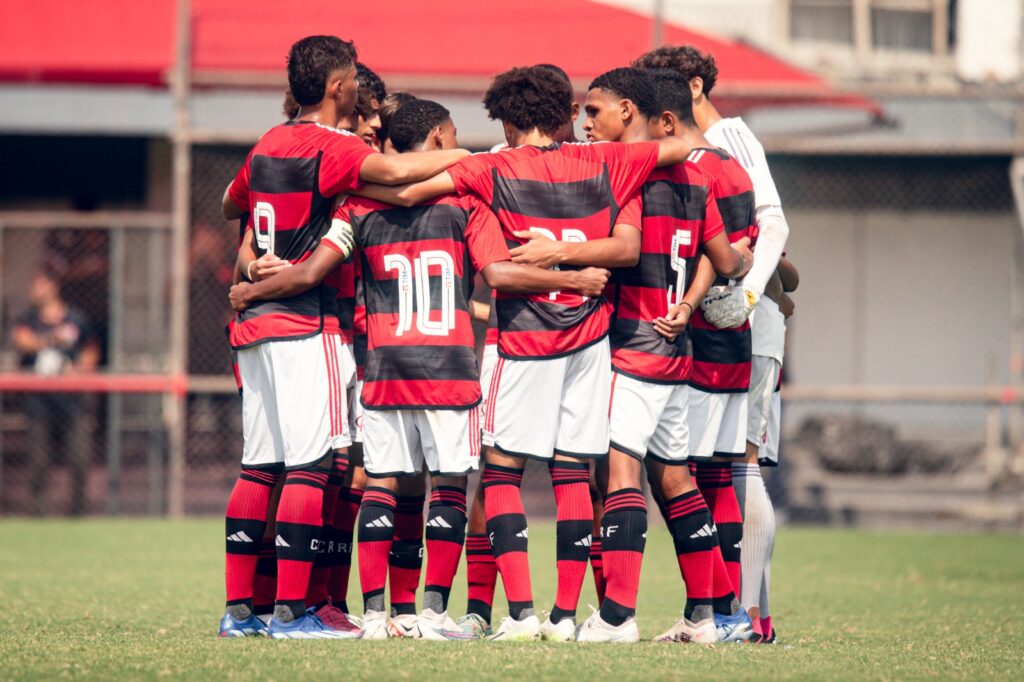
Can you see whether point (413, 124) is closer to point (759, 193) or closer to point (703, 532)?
point (759, 193)

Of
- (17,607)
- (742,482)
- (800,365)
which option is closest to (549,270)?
(742,482)

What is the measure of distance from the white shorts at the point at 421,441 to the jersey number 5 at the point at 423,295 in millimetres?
300

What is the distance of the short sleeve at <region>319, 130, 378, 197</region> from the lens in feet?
16.0

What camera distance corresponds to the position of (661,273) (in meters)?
5.03

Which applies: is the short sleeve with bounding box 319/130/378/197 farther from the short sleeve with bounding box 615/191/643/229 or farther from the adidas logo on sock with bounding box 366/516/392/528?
the adidas logo on sock with bounding box 366/516/392/528

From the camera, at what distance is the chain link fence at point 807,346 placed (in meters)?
11.1

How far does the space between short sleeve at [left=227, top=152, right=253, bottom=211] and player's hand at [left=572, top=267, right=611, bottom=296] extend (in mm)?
1346

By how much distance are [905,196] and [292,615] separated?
11219 mm

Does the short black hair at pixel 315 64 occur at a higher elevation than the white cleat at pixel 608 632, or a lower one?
higher

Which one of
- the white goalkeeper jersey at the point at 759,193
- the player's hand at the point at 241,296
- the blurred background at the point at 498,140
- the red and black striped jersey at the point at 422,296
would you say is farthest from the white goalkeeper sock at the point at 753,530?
the blurred background at the point at 498,140

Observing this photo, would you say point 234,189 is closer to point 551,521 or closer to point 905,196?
point 551,521

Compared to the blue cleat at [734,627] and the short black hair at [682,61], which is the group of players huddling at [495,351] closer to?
the blue cleat at [734,627]

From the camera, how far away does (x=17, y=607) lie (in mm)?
6074

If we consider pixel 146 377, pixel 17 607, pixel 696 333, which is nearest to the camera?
pixel 696 333
